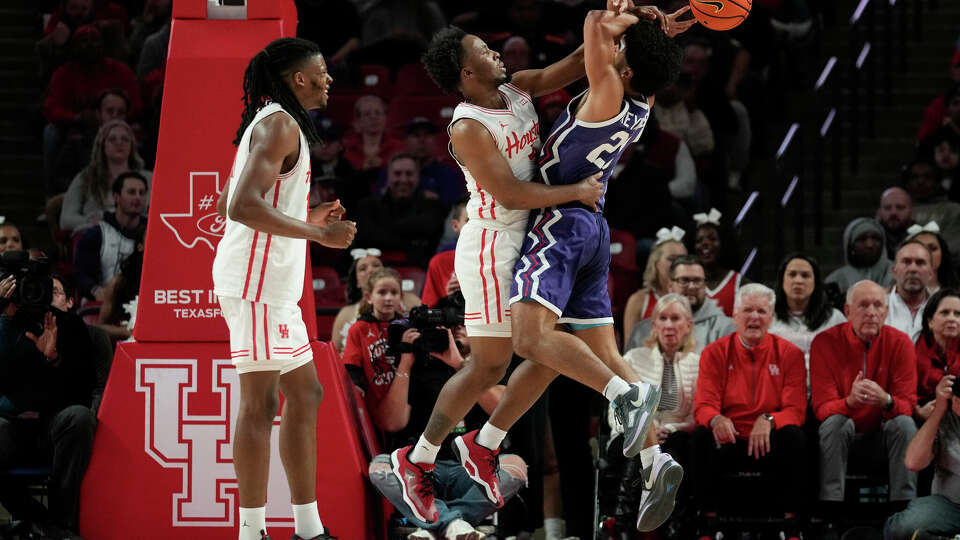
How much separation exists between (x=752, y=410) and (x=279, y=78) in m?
3.37

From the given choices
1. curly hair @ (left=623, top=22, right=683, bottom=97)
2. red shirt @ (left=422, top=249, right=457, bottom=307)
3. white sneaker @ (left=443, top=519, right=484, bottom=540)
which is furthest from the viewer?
red shirt @ (left=422, top=249, right=457, bottom=307)

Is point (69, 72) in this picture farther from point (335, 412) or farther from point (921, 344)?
point (921, 344)

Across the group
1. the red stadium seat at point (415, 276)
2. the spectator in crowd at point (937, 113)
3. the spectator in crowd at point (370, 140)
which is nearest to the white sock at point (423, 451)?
the red stadium seat at point (415, 276)

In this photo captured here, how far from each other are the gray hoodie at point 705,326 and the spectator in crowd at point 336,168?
3.06 m

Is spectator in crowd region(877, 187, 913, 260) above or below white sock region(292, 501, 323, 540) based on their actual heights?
above

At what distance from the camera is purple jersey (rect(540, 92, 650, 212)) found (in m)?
5.32

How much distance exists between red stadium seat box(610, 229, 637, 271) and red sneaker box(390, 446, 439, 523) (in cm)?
371

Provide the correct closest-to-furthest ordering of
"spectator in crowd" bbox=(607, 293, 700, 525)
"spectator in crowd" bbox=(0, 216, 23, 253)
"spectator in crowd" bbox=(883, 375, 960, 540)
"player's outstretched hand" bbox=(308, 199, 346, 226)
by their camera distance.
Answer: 1. "player's outstretched hand" bbox=(308, 199, 346, 226)
2. "spectator in crowd" bbox=(883, 375, 960, 540)
3. "spectator in crowd" bbox=(607, 293, 700, 525)
4. "spectator in crowd" bbox=(0, 216, 23, 253)

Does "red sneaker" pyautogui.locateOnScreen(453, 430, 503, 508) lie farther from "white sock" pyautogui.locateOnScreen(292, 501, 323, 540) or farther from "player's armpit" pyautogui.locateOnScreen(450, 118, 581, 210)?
"player's armpit" pyautogui.locateOnScreen(450, 118, 581, 210)

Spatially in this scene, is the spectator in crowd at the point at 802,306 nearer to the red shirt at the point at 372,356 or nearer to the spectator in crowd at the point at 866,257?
the spectator in crowd at the point at 866,257

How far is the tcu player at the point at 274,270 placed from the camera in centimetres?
511

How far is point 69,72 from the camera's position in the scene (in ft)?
37.1

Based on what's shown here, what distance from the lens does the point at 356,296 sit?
8.38m

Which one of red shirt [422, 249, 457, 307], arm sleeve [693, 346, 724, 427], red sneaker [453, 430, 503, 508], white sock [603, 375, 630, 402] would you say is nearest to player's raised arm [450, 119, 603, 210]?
white sock [603, 375, 630, 402]
